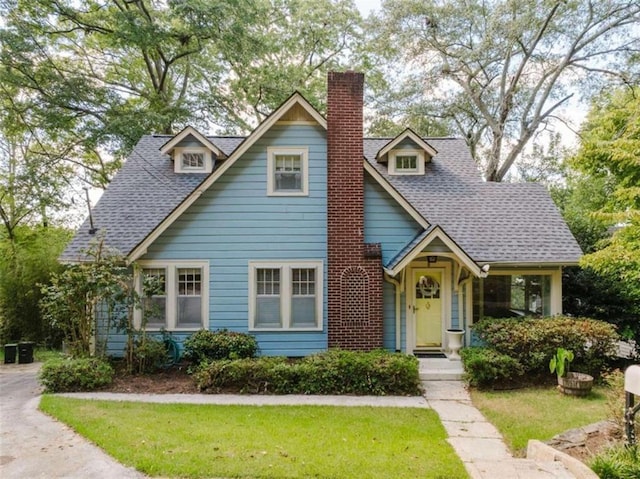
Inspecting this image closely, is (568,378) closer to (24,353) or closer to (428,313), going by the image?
(428,313)

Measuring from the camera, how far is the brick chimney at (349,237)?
9.20 metres

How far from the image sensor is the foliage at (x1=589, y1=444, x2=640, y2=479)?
13.4 ft

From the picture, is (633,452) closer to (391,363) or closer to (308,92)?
(391,363)

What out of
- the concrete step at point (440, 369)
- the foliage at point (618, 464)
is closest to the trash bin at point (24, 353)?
the concrete step at point (440, 369)

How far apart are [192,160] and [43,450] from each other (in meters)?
9.19

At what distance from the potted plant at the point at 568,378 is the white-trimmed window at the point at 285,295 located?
5.18 meters

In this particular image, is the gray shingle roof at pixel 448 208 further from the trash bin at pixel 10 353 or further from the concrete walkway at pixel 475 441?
the concrete walkway at pixel 475 441

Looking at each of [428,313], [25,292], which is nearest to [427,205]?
[428,313]

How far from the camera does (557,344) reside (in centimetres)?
845

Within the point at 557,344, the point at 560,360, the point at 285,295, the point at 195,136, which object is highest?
the point at 195,136

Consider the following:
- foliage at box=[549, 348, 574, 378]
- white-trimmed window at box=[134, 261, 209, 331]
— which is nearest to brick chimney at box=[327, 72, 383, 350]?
white-trimmed window at box=[134, 261, 209, 331]

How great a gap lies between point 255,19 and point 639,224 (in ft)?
61.0

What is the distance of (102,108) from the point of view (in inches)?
722

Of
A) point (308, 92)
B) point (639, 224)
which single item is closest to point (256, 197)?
point (639, 224)
